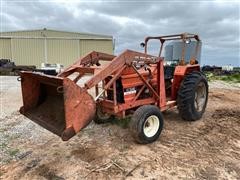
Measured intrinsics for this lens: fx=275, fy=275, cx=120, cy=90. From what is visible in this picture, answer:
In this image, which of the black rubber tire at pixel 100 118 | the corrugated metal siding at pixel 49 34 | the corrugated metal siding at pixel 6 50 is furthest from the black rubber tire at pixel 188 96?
the corrugated metal siding at pixel 6 50

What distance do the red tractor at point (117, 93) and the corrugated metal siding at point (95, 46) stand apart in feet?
63.7

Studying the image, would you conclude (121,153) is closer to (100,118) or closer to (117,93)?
(117,93)

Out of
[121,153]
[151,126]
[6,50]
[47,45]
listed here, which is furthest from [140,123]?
[6,50]

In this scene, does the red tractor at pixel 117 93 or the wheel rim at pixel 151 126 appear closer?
the red tractor at pixel 117 93

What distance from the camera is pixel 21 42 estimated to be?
23609mm

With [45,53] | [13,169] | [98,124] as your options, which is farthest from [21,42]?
[13,169]

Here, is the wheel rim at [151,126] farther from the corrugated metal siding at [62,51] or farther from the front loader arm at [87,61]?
the corrugated metal siding at [62,51]

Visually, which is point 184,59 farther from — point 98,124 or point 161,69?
point 98,124

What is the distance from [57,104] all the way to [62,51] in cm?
2067

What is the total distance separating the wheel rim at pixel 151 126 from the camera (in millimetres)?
4594

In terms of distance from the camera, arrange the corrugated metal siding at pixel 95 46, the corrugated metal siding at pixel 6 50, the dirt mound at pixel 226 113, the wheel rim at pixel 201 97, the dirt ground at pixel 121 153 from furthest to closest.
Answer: the corrugated metal siding at pixel 95 46 → the corrugated metal siding at pixel 6 50 → the dirt mound at pixel 226 113 → the wheel rim at pixel 201 97 → the dirt ground at pixel 121 153

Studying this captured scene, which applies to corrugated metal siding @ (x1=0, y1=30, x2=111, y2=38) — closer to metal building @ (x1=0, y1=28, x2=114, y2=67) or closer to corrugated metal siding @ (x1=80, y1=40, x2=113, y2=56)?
metal building @ (x1=0, y1=28, x2=114, y2=67)

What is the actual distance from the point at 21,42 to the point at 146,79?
2089 centimetres

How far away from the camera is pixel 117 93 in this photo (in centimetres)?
486
